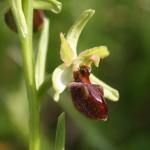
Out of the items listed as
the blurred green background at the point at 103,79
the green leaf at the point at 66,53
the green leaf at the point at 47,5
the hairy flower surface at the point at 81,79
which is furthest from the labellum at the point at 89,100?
the blurred green background at the point at 103,79

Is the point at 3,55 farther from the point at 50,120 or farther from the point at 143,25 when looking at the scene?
the point at 143,25

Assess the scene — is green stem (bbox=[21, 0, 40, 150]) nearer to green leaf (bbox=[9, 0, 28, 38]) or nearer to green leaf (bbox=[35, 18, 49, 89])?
green leaf (bbox=[9, 0, 28, 38])

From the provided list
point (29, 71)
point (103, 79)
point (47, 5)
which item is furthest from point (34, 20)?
point (103, 79)

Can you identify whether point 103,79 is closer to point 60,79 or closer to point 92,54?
point 92,54

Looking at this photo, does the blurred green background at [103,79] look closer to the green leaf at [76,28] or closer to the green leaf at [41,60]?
the green leaf at [41,60]

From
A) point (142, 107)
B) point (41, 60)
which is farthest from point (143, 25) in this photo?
point (41, 60)

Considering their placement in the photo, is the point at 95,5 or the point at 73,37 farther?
the point at 95,5
